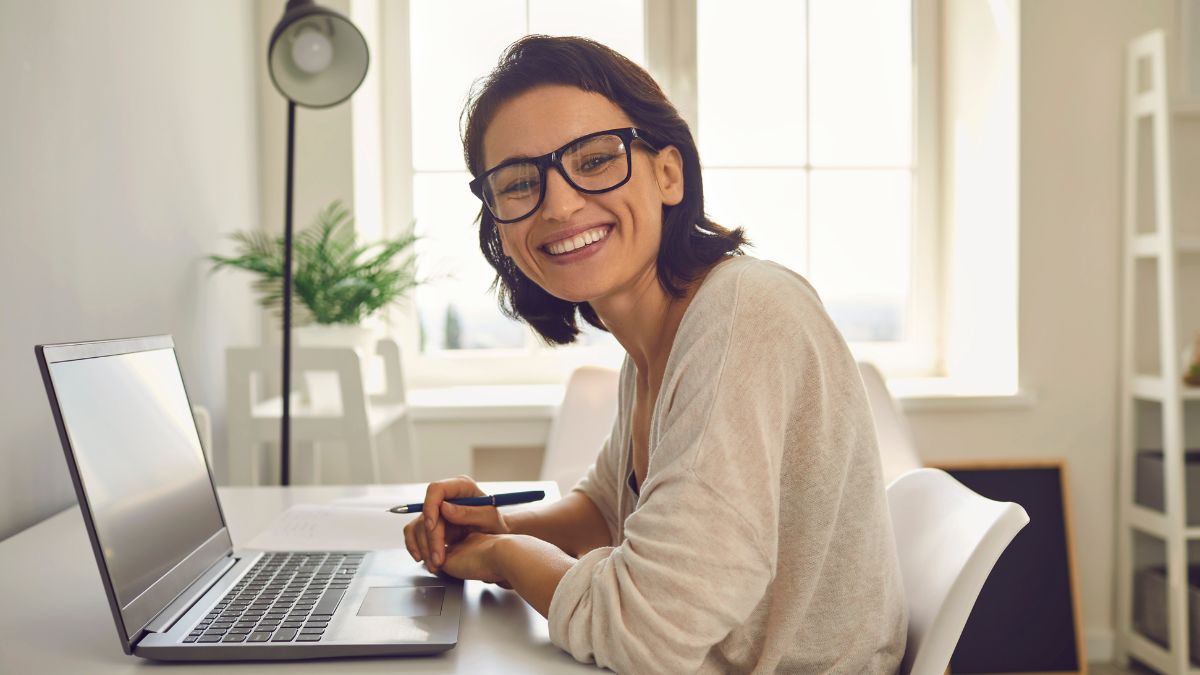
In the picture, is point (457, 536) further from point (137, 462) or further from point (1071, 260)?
point (1071, 260)

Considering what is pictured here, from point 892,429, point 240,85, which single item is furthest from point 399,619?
point 240,85

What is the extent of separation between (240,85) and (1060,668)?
2.67 metres

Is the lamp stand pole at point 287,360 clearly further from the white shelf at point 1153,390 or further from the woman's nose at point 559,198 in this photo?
the white shelf at point 1153,390

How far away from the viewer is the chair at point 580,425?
2.12 metres

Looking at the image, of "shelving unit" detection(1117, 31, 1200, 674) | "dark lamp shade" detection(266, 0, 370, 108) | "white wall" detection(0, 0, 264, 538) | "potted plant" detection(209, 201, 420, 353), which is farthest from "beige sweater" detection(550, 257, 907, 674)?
"shelving unit" detection(1117, 31, 1200, 674)

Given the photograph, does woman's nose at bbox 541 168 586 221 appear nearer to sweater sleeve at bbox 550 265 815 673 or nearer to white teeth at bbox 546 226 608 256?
white teeth at bbox 546 226 608 256

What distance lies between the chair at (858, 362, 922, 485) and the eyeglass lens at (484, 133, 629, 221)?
3.66 feet

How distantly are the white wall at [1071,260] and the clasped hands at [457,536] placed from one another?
191 cm

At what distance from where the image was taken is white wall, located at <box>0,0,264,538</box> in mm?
1295

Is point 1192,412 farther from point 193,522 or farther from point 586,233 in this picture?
point 193,522

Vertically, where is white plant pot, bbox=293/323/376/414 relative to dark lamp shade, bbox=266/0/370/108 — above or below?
below

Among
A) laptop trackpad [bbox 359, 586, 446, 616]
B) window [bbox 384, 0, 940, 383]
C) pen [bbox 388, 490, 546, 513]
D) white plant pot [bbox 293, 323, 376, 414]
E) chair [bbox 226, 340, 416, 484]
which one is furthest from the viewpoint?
window [bbox 384, 0, 940, 383]

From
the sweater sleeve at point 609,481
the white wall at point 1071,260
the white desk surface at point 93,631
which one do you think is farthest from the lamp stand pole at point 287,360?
the white wall at point 1071,260

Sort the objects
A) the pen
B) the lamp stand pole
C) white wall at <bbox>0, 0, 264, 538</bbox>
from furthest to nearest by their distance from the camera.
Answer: the lamp stand pole → white wall at <bbox>0, 0, 264, 538</bbox> → the pen
